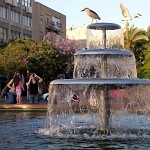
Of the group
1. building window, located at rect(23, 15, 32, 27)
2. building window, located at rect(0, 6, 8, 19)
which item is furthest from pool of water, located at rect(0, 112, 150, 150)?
building window, located at rect(23, 15, 32, 27)

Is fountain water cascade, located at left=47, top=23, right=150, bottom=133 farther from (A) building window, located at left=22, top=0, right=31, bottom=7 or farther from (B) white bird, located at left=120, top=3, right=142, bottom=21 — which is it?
(A) building window, located at left=22, top=0, right=31, bottom=7

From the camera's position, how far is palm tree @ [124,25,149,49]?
5773 centimetres

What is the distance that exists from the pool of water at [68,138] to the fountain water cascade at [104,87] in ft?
1.18

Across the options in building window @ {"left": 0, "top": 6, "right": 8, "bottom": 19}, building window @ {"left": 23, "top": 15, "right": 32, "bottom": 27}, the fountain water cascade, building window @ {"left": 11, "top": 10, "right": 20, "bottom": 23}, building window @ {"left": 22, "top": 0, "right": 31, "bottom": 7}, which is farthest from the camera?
building window @ {"left": 23, "top": 15, "right": 32, "bottom": 27}

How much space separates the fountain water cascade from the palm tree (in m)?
42.0

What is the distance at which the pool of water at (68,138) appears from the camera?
10164mm

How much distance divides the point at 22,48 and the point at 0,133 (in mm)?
43159

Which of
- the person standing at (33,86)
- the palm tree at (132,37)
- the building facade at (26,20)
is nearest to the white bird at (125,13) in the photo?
the palm tree at (132,37)

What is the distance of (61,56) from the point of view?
61.4 metres

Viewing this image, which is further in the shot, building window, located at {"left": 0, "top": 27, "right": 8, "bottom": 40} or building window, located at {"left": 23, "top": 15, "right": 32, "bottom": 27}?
building window, located at {"left": 23, "top": 15, "right": 32, "bottom": 27}

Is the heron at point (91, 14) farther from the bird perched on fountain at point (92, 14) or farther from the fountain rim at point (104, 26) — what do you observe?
the fountain rim at point (104, 26)

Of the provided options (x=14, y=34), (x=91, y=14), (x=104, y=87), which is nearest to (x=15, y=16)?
(x=14, y=34)

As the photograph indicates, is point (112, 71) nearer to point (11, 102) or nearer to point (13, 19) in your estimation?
point (11, 102)

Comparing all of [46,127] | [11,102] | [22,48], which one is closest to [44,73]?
[22,48]
